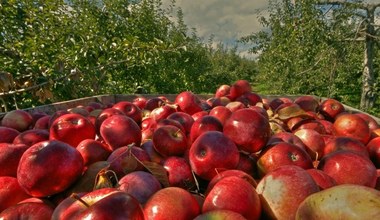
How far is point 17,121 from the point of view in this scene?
2514mm

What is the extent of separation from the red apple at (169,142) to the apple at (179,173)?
11cm

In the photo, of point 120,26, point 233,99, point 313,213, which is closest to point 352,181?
point 313,213

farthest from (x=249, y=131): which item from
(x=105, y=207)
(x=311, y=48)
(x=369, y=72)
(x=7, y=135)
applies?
(x=369, y=72)

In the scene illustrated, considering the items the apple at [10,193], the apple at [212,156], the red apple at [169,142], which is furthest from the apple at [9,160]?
the apple at [212,156]

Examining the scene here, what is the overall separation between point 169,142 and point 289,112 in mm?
1259

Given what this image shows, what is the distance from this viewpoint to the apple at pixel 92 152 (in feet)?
5.67

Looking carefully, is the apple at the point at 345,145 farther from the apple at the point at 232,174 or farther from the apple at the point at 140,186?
the apple at the point at 140,186

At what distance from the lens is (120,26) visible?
8.05 metres

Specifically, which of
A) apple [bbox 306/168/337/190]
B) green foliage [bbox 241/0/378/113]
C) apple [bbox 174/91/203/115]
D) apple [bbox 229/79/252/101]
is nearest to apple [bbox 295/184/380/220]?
apple [bbox 306/168/337/190]

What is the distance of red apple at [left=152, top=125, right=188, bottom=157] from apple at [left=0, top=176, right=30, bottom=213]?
727 millimetres

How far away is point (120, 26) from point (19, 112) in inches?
232

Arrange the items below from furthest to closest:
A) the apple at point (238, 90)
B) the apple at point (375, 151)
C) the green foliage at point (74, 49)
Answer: the green foliage at point (74, 49) < the apple at point (238, 90) < the apple at point (375, 151)

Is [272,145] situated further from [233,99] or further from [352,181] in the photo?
[233,99]

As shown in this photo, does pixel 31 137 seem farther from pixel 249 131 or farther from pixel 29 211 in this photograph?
pixel 249 131
